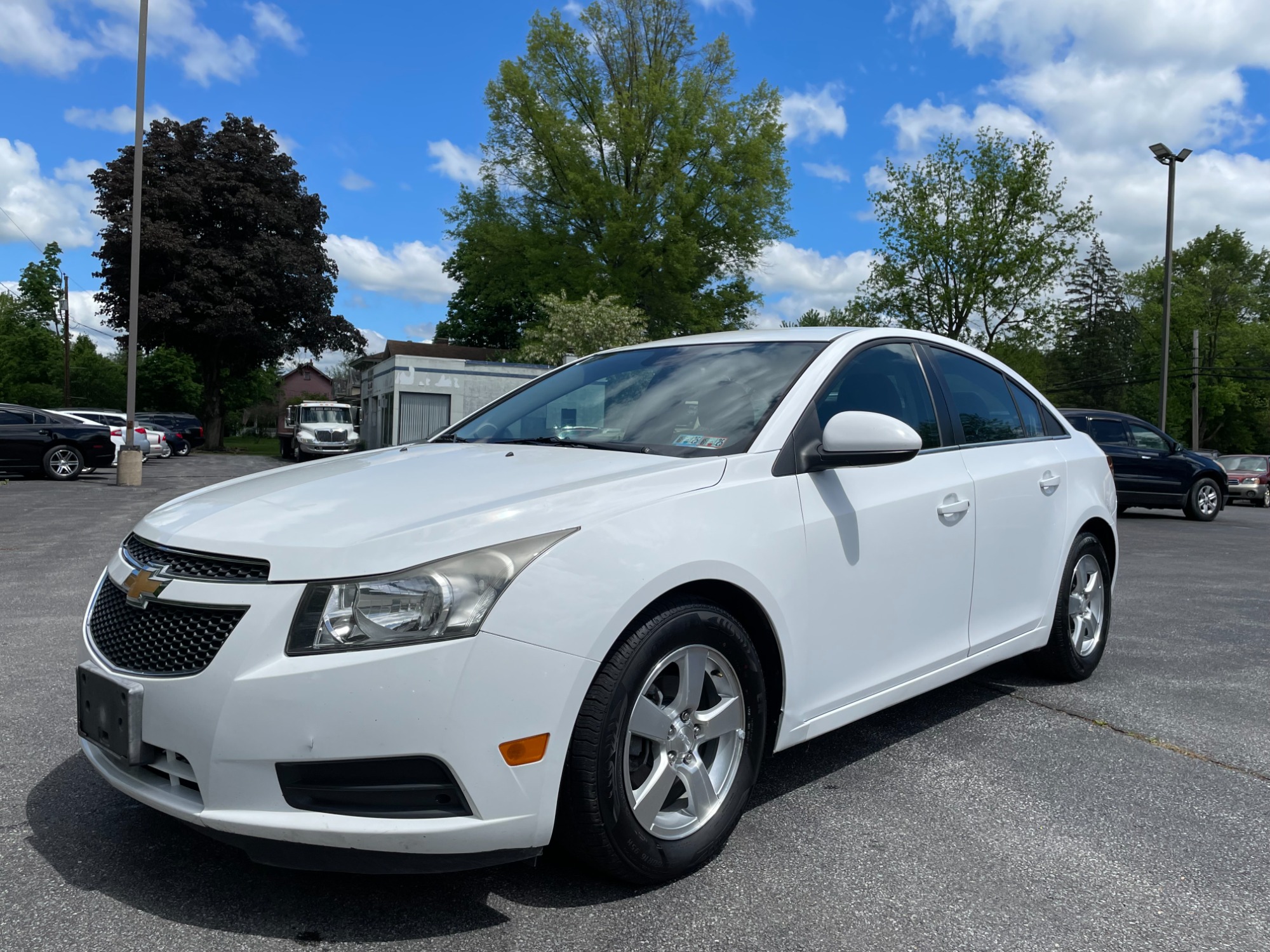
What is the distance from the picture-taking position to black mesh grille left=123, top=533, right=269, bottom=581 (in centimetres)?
235

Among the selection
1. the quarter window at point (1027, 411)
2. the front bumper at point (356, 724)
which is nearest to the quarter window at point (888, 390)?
the quarter window at point (1027, 411)

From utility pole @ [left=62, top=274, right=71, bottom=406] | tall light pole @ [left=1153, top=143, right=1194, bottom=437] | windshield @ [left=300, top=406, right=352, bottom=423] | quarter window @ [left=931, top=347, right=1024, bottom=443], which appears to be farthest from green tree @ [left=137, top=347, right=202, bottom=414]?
quarter window @ [left=931, top=347, right=1024, bottom=443]

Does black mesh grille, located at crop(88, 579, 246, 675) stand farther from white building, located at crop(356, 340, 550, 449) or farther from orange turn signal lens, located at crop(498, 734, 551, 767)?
white building, located at crop(356, 340, 550, 449)

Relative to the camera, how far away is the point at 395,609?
225cm

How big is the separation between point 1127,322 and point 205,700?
263 ft

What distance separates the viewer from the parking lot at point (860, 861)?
2406 mm

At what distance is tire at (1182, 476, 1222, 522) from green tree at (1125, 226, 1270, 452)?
43567 mm

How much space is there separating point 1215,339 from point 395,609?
6920 centimetres

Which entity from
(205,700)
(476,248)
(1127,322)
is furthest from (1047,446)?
(1127,322)

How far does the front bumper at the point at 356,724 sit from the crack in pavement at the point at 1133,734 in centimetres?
279

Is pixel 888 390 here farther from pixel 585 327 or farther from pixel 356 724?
pixel 585 327

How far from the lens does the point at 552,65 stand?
34625mm

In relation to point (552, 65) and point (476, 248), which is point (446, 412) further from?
point (552, 65)

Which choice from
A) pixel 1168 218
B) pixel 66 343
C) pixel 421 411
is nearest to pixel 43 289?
pixel 66 343
